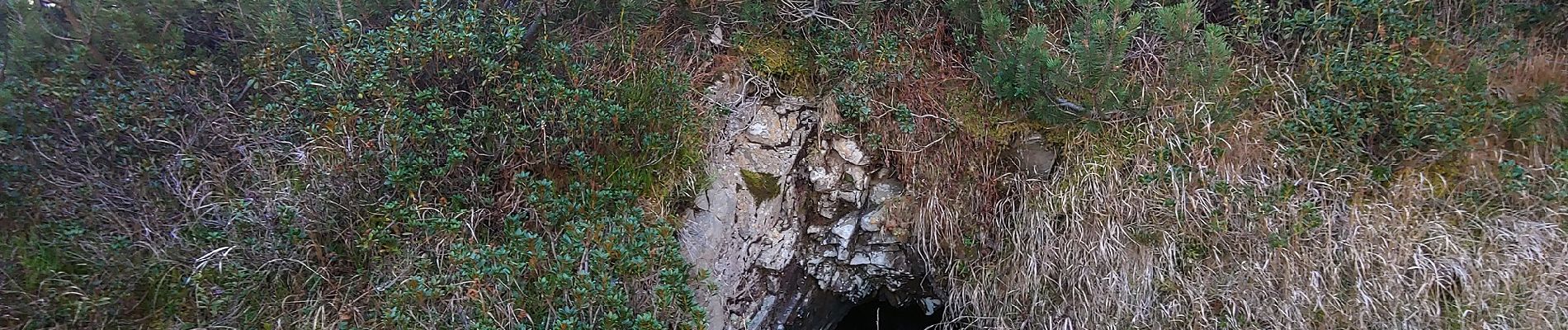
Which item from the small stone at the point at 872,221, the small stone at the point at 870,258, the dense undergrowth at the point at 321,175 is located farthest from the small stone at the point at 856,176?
the dense undergrowth at the point at 321,175

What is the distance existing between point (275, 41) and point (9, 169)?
0.79 m

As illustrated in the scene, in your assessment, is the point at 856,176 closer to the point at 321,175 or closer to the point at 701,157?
the point at 701,157

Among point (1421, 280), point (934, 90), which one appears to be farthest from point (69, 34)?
point (1421, 280)

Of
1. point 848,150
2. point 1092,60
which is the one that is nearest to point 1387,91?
point 1092,60

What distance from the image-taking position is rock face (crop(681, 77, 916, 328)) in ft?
9.59

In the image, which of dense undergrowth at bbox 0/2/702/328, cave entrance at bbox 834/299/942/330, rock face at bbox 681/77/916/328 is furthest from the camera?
cave entrance at bbox 834/299/942/330

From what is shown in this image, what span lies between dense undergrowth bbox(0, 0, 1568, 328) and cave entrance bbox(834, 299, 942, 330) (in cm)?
53

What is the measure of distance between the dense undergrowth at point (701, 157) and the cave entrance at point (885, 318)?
0.53 m

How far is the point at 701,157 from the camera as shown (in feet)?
9.43

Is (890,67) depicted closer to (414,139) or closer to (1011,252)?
(1011,252)

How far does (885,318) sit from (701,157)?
149 cm

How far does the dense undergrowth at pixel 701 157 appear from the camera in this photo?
2.38 meters

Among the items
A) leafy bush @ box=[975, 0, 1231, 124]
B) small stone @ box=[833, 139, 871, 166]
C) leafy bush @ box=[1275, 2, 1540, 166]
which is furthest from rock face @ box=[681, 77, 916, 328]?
leafy bush @ box=[1275, 2, 1540, 166]

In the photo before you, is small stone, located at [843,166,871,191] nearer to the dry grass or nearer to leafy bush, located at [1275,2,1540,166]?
the dry grass
